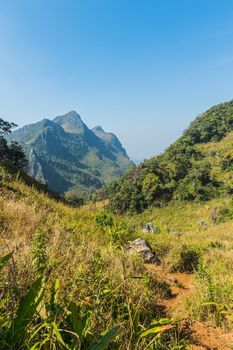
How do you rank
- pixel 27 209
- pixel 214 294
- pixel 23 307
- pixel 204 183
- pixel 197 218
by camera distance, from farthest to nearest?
pixel 204 183 < pixel 197 218 < pixel 27 209 < pixel 214 294 < pixel 23 307

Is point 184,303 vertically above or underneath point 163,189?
above

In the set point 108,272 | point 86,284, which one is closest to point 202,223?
point 108,272

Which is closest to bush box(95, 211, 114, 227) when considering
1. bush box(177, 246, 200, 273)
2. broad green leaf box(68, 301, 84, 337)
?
bush box(177, 246, 200, 273)

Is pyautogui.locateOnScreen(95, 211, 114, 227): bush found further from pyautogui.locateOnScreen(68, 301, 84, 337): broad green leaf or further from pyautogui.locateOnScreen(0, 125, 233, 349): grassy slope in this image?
pyautogui.locateOnScreen(68, 301, 84, 337): broad green leaf

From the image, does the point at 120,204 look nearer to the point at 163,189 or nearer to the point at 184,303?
the point at 163,189

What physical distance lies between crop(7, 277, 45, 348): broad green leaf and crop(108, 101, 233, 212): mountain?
6575 cm

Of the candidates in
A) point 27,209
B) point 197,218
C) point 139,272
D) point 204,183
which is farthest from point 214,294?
point 204,183

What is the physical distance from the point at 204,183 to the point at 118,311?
68516mm

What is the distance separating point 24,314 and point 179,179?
72.6 meters

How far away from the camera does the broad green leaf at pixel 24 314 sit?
6.53 ft

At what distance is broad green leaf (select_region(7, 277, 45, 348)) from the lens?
6.53 ft

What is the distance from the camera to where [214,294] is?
401cm

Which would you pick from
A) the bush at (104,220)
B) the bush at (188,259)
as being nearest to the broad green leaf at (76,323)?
the bush at (188,259)

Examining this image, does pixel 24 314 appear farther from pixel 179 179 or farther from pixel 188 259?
pixel 179 179
